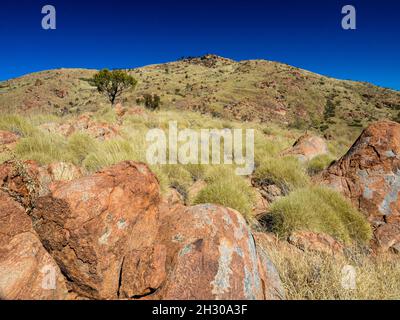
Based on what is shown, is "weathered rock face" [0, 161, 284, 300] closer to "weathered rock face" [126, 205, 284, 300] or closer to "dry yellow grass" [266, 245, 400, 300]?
"weathered rock face" [126, 205, 284, 300]

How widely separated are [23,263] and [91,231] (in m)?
0.51

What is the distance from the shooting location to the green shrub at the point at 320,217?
4164 mm

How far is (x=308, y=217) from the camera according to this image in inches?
167

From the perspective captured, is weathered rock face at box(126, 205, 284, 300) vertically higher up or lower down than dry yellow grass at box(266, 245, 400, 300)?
higher up

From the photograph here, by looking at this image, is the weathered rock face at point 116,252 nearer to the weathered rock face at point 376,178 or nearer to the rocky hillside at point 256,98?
the weathered rock face at point 376,178

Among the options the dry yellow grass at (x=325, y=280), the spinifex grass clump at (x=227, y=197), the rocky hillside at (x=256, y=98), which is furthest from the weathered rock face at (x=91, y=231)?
the rocky hillside at (x=256, y=98)

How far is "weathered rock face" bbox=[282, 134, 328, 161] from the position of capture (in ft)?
25.9

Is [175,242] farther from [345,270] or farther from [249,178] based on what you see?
[249,178]

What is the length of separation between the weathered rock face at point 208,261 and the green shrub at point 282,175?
135 inches

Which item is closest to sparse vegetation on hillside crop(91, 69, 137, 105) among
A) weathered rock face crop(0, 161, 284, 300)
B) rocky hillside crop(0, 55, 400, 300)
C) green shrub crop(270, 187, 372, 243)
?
rocky hillside crop(0, 55, 400, 300)

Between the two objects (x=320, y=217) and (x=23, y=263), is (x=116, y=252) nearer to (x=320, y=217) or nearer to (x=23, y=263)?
(x=23, y=263)

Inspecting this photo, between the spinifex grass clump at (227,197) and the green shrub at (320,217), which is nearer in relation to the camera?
the green shrub at (320,217)

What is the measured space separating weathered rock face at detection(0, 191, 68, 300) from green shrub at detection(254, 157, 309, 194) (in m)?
4.48
